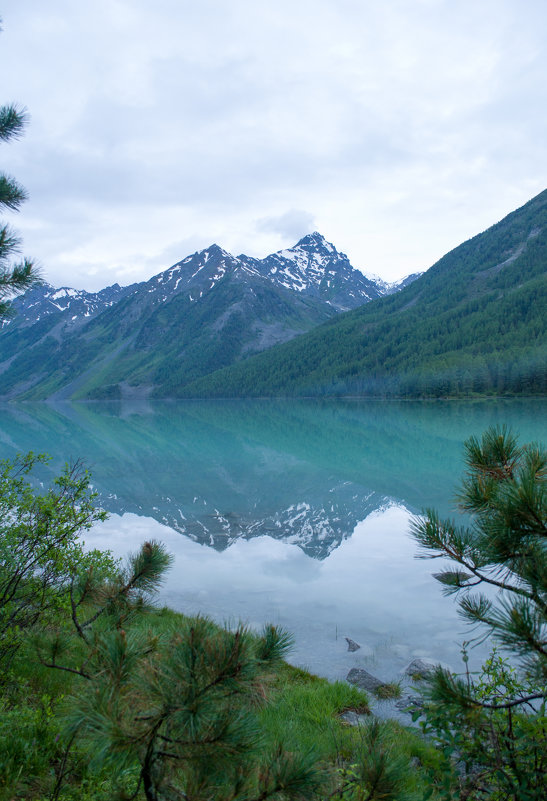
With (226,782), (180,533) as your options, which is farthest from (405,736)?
(180,533)

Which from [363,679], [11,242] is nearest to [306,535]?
[363,679]

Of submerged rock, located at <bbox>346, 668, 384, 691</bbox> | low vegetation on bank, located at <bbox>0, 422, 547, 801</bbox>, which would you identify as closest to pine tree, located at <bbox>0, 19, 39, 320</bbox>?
low vegetation on bank, located at <bbox>0, 422, 547, 801</bbox>

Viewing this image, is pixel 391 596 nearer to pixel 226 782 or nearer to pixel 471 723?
pixel 471 723

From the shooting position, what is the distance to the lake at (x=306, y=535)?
1058cm

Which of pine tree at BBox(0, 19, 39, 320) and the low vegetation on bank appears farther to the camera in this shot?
pine tree at BBox(0, 19, 39, 320)

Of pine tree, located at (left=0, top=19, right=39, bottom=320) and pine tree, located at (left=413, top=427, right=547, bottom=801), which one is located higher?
pine tree, located at (left=0, top=19, right=39, bottom=320)

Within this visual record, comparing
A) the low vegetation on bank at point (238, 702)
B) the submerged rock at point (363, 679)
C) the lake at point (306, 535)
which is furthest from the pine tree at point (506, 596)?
the submerged rock at point (363, 679)

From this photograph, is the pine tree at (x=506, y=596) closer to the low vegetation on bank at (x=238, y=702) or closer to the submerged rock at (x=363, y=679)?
the low vegetation on bank at (x=238, y=702)

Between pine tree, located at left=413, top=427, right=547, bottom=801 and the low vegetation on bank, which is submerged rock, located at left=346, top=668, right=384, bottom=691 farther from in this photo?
pine tree, located at left=413, top=427, right=547, bottom=801

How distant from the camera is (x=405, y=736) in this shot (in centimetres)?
614

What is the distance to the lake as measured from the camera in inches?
416

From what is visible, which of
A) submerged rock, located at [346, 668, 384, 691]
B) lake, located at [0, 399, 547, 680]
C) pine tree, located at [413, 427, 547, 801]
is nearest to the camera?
pine tree, located at [413, 427, 547, 801]

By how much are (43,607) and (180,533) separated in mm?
14786

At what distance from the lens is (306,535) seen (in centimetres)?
1873
